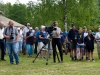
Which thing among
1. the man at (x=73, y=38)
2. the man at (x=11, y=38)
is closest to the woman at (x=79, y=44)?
the man at (x=73, y=38)

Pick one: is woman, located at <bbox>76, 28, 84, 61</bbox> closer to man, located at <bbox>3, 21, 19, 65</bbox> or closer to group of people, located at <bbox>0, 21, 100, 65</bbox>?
group of people, located at <bbox>0, 21, 100, 65</bbox>

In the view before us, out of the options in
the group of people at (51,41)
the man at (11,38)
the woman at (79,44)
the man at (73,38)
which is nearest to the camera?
the man at (11,38)

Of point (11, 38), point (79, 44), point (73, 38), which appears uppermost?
point (11, 38)

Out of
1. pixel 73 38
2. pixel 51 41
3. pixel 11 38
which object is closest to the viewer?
pixel 11 38

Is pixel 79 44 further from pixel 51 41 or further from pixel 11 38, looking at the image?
pixel 11 38

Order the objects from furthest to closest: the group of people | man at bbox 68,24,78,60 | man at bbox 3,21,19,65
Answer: man at bbox 68,24,78,60 → the group of people → man at bbox 3,21,19,65

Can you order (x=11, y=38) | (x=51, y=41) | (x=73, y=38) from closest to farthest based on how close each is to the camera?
(x=11, y=38) → (x=51, y=41) → (x=73, y=38)

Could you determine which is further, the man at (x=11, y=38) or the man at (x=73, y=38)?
the man at (x=73, y=38)

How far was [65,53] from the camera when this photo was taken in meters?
20.1

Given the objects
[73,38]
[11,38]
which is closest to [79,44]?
[73,38]

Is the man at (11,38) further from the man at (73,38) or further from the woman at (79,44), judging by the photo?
the woman at (79,44)

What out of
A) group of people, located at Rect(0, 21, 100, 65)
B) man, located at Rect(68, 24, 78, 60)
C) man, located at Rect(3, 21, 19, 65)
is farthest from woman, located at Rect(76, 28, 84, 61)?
man, located at Rect(3, 21, 19, 65)

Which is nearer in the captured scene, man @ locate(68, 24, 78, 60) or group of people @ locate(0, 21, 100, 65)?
group of people @ locate(0, 21, 100, 65)

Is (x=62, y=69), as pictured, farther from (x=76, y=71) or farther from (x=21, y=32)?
(x=21, y=32)
